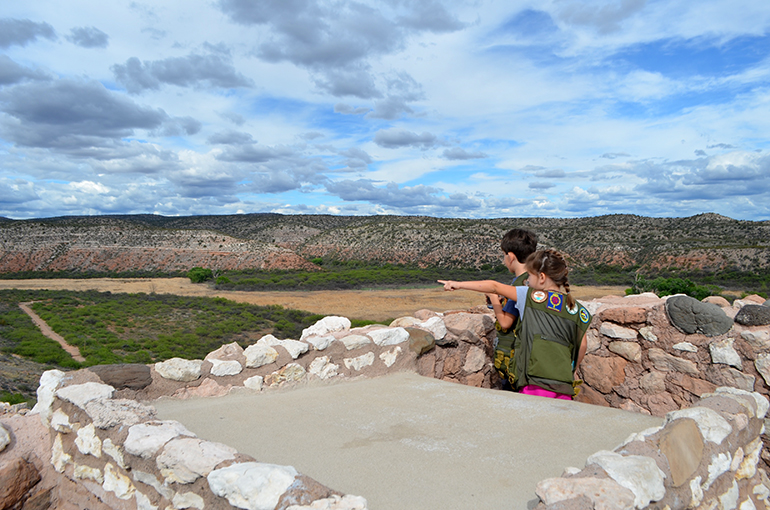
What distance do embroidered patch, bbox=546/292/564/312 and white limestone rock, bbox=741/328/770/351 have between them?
6.49 feet

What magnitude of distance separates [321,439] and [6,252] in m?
65.3

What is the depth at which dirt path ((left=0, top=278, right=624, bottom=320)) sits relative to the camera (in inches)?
1199

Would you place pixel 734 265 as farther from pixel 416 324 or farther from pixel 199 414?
pixel 199 414

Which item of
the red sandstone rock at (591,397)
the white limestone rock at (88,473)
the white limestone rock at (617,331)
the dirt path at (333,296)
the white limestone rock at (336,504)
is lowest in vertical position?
the dirt path at (333,296)

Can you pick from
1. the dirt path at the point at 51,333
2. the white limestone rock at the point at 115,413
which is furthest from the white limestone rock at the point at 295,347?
the dirt path at the point at 51,333

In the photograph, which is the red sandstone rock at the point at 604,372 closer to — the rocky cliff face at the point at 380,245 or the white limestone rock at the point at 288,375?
the white limestone rock at the point at 288,375

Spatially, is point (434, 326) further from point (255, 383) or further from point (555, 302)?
point (255, 383)

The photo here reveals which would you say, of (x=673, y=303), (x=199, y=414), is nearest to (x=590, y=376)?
(x=673, y=303)

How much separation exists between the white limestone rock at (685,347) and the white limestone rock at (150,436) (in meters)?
4.40

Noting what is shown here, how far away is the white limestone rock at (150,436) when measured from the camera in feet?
8.47

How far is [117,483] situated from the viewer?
2891mm

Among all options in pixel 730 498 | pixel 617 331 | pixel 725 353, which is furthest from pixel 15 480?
pixel 725 353

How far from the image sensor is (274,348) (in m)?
4.32

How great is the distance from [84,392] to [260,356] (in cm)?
133
